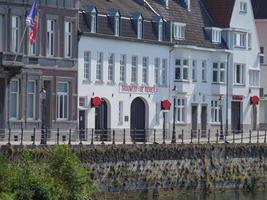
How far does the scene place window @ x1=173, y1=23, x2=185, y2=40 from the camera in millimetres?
87562

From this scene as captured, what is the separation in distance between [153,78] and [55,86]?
11.8 meters

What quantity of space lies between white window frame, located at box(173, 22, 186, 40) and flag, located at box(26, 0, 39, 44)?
1953 cm

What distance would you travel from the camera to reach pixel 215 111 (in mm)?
92188

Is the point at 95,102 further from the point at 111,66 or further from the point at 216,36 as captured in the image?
the point at 216,36

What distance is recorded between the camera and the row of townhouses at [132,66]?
72.5m

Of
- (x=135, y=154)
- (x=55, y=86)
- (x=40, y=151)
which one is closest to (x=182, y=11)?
(x=55, y=86)

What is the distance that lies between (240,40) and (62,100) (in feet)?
72.9

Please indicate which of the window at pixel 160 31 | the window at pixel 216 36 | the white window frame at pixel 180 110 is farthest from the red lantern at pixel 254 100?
the window at pixel 160 31

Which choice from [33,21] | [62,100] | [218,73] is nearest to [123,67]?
[62,100]

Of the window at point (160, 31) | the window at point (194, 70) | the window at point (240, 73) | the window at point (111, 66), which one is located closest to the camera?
the window at point (111, 66)

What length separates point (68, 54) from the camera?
76.3m

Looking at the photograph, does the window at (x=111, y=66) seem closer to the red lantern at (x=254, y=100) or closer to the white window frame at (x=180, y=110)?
the white window frame at (x=180, y=110)

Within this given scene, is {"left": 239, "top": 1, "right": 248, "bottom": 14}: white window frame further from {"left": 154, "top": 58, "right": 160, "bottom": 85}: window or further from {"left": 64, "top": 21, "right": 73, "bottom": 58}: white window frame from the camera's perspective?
{"left": 64, "top": 21, "right": 73, "bottom": 58}: white window frame

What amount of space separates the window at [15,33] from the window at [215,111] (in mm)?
23683
